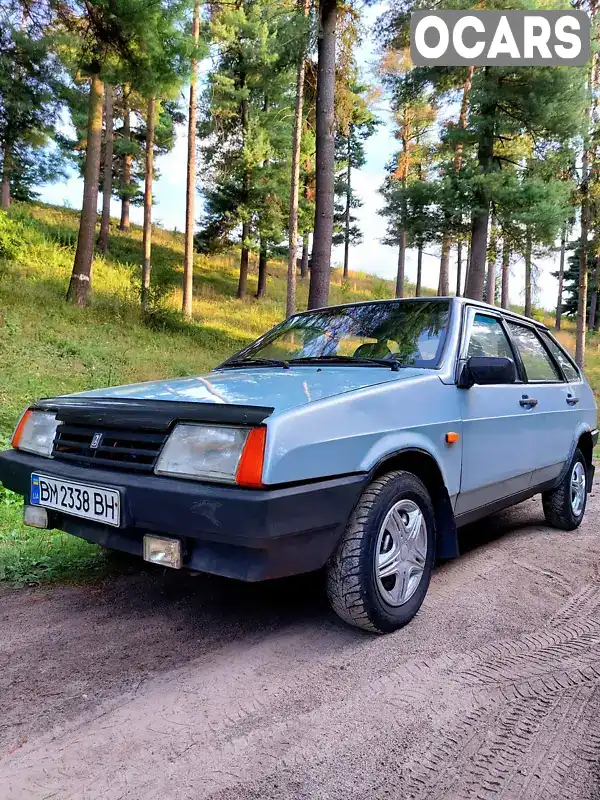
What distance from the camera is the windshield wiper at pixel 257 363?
131 inches

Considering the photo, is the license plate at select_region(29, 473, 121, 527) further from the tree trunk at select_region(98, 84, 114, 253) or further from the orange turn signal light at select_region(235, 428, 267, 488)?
the tree trunk at select_region(98, 84, 114, 253)

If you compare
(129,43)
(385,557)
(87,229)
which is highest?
(129,43)

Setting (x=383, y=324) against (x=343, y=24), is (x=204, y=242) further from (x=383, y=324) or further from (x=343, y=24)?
(x=383, y=324)

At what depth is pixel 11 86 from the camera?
31.2 feet

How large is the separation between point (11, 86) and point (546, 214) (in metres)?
12.1

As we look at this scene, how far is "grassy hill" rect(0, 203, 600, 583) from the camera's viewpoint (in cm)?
361

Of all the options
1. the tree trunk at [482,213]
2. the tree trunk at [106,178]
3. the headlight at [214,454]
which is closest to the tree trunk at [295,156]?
the tree trunk at [482,213]

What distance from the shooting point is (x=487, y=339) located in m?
3.54

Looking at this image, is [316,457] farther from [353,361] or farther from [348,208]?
[348,208]

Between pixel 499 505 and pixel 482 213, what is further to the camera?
pixel 482 213

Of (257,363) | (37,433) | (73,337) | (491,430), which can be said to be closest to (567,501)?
(491,430)

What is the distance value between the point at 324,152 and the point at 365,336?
353 inches

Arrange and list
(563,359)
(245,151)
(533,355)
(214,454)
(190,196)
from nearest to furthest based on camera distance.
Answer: (214,454) < (533,355) < (563,359) < (190,196) < (245,151)

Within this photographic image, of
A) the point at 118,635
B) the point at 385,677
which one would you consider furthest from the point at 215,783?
the point at 118,635
